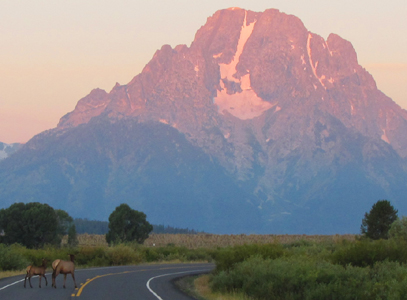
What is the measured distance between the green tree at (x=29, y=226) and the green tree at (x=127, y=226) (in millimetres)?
11134

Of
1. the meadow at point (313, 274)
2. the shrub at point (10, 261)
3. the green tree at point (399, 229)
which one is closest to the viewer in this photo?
the meadow at point (313, 274)

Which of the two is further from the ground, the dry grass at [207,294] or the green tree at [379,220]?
the green tree at [379,220]

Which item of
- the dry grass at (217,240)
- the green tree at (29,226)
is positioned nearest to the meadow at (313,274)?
the green tree at (29,226)

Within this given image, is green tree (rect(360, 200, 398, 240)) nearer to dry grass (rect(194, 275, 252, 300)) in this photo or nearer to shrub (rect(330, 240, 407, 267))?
dry grass (rect(194, 275, 252, 300))

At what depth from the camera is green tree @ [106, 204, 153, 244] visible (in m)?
77.2

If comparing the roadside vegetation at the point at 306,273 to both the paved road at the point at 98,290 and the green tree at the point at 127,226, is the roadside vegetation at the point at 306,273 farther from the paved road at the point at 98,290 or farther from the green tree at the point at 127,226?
the green tree at the point at 127,226

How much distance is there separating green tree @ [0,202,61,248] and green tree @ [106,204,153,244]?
11.1 m

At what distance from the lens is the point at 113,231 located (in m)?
77.8

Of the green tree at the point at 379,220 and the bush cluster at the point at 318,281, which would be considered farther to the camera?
the green tree at the point at 379,220

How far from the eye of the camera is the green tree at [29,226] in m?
64.8

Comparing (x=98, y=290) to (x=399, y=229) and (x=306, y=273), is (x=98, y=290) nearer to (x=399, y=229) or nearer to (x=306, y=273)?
(x=306, y=273)

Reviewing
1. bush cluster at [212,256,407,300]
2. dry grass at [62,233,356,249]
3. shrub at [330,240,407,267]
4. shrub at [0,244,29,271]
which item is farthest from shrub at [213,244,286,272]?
dry grass at [62,233,356,249]

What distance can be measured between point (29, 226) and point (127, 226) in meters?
15.8

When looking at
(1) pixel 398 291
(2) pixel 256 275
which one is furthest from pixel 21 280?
(1) pixel 398 291
